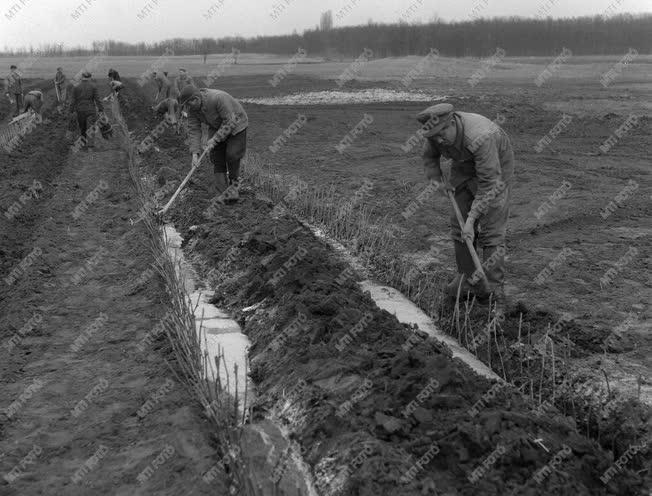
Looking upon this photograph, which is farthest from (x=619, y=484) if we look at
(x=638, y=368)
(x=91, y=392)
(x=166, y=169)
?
(x=166, y=169)

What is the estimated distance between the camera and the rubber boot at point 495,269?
16.1 ft

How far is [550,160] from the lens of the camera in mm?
11320

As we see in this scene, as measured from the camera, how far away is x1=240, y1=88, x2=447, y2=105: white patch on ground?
21.9 metres

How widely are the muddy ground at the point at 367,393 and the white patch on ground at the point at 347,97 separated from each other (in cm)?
1540

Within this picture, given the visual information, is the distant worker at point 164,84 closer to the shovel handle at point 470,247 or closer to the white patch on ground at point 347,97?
the white patch on ground at point 347,97

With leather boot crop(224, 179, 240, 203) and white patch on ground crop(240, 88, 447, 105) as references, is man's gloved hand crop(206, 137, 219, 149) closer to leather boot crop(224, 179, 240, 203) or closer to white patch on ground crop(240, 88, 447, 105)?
leather boot crop(224, 179, 240, 203)

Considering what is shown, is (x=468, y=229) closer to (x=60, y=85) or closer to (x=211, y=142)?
(x=211, y=142)

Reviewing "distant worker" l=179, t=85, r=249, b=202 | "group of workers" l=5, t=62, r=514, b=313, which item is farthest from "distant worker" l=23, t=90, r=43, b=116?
"group of workers" l=5, t=62, r=514, b=313

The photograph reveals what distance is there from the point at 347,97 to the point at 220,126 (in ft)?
54.0

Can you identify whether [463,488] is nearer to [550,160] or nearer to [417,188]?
[417,188]

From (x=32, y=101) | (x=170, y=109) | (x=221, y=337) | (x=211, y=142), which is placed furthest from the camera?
(x=32, y=101)

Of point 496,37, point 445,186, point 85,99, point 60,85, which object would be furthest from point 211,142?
point 496,37

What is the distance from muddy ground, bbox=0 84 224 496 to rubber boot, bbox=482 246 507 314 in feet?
7.74

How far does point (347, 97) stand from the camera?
76.5 ft
